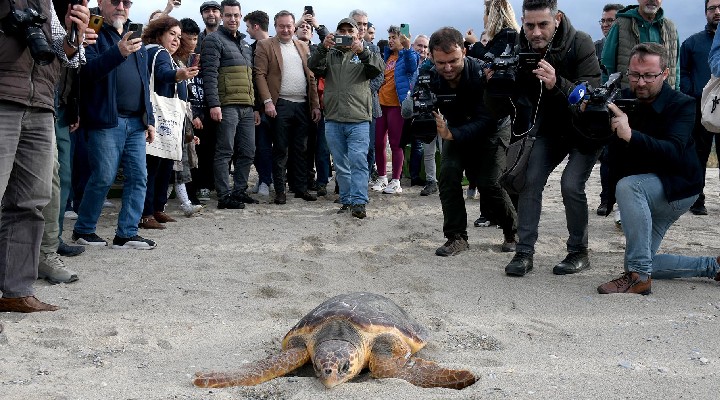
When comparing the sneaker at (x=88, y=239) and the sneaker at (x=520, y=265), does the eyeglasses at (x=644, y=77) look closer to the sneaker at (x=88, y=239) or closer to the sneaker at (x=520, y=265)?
the sneaker at (x=520, y=265)

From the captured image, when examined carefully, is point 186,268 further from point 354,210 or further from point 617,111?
point 617,111

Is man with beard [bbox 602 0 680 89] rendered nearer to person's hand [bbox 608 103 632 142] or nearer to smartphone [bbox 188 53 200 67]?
person's hand [bbox 608 103 632 142]

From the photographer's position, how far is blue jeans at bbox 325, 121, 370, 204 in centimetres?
699

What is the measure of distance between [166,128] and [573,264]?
3331mm

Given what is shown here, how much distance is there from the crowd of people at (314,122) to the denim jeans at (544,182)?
11 mm

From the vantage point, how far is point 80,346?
3295 mm

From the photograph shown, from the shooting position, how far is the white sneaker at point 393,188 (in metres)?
8.35

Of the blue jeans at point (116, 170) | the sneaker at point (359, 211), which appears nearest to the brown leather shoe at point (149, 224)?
the blue jeans at point (116, 170)

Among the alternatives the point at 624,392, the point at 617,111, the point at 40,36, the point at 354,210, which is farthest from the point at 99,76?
the point at 624,392

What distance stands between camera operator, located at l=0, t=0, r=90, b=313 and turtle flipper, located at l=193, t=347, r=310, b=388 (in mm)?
1372

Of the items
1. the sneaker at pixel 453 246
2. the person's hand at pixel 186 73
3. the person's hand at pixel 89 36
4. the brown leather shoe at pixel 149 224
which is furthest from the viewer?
the brown leather shoe at pixel 149 224

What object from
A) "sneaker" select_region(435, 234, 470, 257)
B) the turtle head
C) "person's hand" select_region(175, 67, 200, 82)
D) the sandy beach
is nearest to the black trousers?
the sandy beach

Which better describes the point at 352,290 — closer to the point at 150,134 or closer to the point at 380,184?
the point at 150,134

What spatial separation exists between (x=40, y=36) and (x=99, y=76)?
1500 mm
